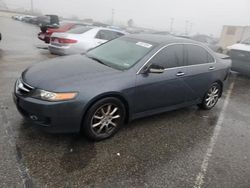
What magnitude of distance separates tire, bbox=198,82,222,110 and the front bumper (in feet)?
10.0

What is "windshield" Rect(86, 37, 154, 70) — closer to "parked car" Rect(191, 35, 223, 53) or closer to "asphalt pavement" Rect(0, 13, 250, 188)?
"asphalt pavement" Rect(0, 13, 250, 188)

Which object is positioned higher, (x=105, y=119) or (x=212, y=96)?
(x=105, y=119)

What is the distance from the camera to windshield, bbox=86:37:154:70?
3819 mm

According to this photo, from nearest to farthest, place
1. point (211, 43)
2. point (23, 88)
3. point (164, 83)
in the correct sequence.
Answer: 1. point (23, 88)
2. point (164, 83)
3. point (211, 43)

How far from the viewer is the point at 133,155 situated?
3.24 m

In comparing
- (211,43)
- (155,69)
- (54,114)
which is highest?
(155,69)

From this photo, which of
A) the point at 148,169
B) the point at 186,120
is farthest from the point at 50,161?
the point at 186,120

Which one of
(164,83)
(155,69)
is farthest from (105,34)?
(155,69)

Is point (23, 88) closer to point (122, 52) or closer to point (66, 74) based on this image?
point (66, 74)

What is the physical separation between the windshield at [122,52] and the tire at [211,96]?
6.14ft

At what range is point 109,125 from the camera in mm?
3559

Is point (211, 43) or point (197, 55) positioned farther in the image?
point (211, 43)

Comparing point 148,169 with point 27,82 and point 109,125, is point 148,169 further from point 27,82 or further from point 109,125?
point 27,82

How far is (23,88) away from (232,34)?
2177 cm
